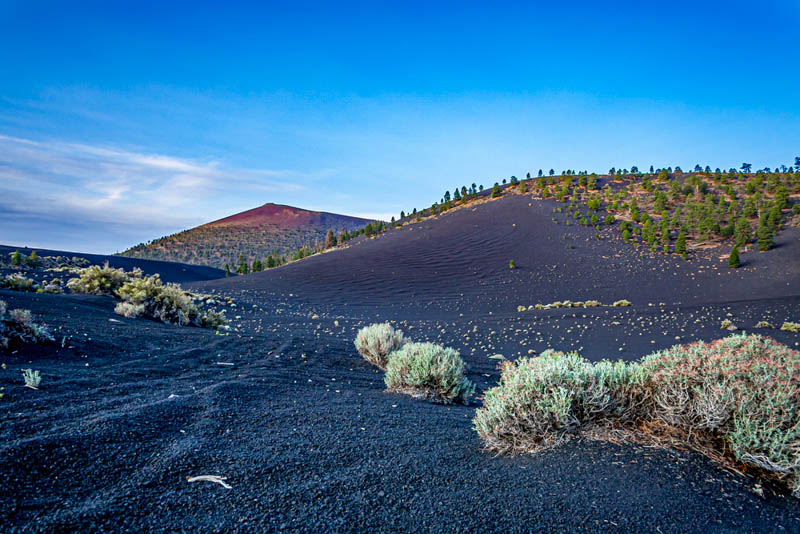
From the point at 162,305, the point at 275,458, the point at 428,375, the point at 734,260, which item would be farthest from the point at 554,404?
the point at 734,260

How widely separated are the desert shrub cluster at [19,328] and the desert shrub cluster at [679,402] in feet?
18.3

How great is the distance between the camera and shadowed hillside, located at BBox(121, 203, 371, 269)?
3438 inches

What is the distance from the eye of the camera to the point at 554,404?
3.00 m

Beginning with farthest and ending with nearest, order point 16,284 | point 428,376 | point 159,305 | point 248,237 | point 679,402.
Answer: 1. point 248,237
2. point 16,284
3. point 159,305
4. point 428,376
5. point 679,402

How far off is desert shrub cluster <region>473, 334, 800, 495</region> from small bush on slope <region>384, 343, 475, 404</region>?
6.49 ft

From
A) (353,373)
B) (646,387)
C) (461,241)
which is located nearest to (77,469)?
(646,387)

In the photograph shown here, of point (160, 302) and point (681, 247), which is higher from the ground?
point (681, 247)

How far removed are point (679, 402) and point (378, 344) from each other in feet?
16.8

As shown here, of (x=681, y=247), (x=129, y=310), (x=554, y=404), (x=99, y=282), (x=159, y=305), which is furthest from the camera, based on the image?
(x=681, y=247)

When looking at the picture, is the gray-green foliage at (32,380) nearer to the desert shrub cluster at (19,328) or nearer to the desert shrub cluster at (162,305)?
the desert shrub cluster at (19,328)

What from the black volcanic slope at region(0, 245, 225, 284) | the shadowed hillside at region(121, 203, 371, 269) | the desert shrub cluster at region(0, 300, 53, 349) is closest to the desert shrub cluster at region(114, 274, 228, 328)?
the desert shrub cluster at region(0, 300, 53, 349)

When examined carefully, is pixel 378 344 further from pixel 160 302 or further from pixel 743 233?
pixel 743 233

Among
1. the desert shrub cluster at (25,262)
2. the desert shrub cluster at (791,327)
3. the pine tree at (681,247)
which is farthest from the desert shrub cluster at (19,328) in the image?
the pine tree at (681,247)

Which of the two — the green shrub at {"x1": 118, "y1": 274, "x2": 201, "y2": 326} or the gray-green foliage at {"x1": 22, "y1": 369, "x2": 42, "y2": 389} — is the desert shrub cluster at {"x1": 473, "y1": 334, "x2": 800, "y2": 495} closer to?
the gray-green foliage at {"x1": 22, "y1": 369, "x2": 42, "y2": 389}
